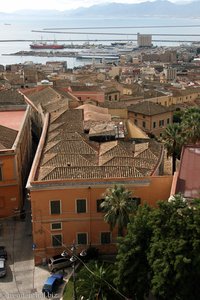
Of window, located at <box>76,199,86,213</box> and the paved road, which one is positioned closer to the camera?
the paved road

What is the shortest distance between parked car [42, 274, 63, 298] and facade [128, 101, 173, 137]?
143ft

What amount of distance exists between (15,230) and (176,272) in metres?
20.4

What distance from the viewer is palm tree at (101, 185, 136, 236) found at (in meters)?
32.0

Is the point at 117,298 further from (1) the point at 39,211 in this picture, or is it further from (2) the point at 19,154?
(2) the point at 19,154

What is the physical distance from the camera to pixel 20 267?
3609cm

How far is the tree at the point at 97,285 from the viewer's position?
94.4ft

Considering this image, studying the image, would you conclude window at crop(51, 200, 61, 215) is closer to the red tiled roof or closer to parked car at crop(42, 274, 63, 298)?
parked car at crop(42, 274, 63, 298)

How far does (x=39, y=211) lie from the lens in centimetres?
3622

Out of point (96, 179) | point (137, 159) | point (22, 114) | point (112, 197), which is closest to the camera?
point (112, 197)

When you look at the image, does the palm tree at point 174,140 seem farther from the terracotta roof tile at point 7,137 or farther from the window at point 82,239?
the terracotta roof tile at point 7,137

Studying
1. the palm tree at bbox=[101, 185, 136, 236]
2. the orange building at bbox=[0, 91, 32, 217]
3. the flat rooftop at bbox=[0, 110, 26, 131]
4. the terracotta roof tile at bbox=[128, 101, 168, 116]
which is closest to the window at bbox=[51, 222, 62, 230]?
the palm tree at bbox=[101, 185, 136, 236]

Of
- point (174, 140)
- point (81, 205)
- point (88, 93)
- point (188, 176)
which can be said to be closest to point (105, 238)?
point (81, 205)

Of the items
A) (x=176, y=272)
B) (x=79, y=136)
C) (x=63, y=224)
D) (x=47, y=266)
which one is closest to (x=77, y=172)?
(x=63, y=224)

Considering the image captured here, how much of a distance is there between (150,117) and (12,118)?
24.4m
